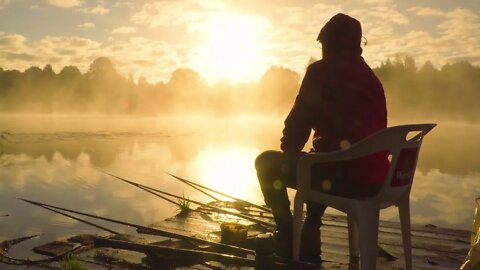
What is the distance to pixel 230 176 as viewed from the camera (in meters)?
20.0

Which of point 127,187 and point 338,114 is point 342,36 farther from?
point 127,187

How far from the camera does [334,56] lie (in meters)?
3.23

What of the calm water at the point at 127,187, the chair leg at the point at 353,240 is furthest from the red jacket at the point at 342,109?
the calm water at the point at 127,187

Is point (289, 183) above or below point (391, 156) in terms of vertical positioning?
below

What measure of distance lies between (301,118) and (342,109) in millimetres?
282

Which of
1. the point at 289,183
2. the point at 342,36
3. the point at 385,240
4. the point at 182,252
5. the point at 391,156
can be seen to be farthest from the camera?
the point at 385,240

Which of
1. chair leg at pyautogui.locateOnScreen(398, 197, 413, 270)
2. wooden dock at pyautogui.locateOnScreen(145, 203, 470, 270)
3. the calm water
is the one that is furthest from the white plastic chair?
the calm water

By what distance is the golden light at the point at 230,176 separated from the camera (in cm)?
1573

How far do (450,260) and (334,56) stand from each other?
226 centimetres

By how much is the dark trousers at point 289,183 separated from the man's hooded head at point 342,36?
0.79m

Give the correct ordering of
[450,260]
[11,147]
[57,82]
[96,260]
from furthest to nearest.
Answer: [57,82] → [11,147] → [450,260] → [96,260]

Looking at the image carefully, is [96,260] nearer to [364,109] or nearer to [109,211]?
[364,109]

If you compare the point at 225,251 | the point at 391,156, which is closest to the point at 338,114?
the point at 391,156

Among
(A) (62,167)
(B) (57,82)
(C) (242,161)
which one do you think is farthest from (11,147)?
(B) (57,82)
